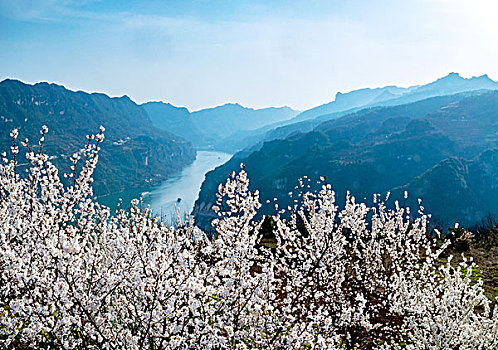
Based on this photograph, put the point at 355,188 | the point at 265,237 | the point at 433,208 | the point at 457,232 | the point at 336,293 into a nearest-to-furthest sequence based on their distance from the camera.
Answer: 1. the point at 336,293
2. the point at 457,232
3. the point at 265,237
4. the point at 433,208
5. the point at 355,188

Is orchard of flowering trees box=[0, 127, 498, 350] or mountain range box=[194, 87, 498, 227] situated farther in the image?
mountain range box=[194, 87, 498, 227]

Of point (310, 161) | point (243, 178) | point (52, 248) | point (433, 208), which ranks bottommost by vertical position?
point (433, 208)

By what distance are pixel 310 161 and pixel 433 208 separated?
7557 cm

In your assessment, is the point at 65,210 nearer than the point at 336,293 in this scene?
Yes

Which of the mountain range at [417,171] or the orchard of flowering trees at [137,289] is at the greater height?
the orchard of flowering trees at [137,289]

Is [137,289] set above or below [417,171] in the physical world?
above

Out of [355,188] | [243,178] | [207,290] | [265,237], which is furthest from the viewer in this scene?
[355,188]

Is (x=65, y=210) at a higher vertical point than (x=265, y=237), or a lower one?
higher

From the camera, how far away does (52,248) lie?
14.8 feet

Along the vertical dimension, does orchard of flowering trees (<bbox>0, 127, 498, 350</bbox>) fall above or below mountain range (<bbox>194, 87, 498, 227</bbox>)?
above

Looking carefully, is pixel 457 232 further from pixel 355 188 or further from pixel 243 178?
pixel 355 188

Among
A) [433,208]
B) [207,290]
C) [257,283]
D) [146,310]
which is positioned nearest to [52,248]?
[146,310]

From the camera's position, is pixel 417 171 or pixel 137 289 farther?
pixel 417 171

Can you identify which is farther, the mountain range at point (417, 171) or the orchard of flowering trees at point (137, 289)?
the mountain range at point (417, 171)
